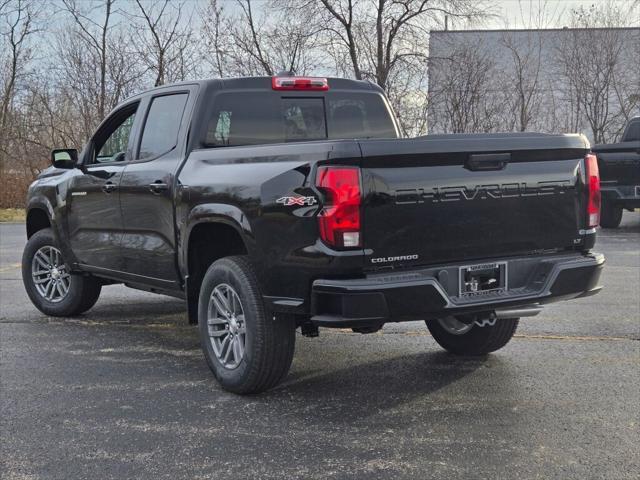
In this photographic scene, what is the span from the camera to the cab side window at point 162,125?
508 centimetres

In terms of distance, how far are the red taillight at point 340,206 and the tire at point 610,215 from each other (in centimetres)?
1173

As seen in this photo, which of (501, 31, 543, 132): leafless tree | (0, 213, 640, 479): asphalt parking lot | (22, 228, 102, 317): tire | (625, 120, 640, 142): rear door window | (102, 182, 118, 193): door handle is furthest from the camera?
(501, 31, 543, 132): leafless tree

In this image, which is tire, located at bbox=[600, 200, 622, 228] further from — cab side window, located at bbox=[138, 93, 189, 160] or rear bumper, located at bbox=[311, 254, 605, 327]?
cab side window, located at bbox=[138, 93, 189, 160]

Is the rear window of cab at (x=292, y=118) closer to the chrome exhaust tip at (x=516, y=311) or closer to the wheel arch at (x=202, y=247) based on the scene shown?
the wheel arch at (x=202, y=247)

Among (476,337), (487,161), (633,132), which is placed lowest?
(476,337)

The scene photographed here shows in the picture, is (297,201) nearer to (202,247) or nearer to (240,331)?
(240,331)

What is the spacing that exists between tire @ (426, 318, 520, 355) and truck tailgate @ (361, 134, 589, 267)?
95 centimetres

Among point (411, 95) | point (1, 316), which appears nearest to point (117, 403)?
point (1, 316)

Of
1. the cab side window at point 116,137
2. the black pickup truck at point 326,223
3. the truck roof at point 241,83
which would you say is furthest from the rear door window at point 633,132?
the cab side window at point 116,137

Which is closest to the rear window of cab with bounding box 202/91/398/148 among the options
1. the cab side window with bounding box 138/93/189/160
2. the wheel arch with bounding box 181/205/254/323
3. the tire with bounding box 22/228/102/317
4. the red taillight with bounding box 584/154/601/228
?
the cab side window with bounding box 138/93/189/160

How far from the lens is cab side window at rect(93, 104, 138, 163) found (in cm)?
571

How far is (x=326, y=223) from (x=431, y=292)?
64 cm

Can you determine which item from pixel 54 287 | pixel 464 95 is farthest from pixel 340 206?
pixel 464 95

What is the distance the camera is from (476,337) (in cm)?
500
